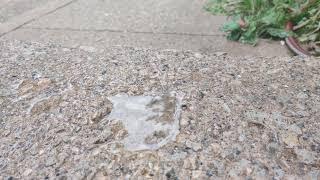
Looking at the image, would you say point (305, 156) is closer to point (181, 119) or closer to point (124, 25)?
point (181, 119)

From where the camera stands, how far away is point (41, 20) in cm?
286

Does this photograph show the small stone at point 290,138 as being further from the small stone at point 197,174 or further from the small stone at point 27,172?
the small stone at point 27,172

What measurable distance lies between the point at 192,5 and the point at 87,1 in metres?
0.91

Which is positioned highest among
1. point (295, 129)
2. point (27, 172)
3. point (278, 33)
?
point (278, 33)

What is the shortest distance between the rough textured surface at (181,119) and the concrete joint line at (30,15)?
52 cm

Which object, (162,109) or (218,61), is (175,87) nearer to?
(162,109)

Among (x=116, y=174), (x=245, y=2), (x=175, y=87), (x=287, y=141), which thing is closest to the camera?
(x=116, y=174)

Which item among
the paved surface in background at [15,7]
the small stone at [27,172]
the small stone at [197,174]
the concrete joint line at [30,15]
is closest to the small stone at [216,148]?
the small stone at [197,174]

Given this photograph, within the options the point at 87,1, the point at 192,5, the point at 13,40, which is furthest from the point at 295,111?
the point at 87,1

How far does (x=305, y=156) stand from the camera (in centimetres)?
145

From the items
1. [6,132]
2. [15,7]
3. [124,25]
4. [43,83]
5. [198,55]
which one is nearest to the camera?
[6,132]

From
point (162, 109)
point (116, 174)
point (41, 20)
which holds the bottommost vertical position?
point (116, 174)

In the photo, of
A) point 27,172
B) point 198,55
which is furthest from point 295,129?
point 27,172

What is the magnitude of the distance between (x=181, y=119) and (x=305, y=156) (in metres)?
0.52
